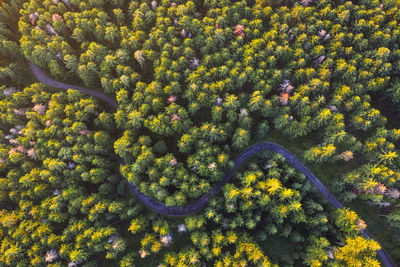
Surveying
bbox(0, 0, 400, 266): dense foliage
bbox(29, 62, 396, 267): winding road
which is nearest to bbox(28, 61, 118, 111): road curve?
bbox(0, 0, 400, 266): dense foliage

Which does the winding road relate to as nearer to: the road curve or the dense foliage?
the dense foliage

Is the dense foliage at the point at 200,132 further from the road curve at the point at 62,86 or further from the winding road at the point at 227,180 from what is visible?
the road curve at the point at 62,86

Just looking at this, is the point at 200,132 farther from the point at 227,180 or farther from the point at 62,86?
the point at 62,86

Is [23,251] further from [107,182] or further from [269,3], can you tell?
[269,3]

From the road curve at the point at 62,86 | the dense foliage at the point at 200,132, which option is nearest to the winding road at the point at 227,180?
the dense foliage at the point at 200,132

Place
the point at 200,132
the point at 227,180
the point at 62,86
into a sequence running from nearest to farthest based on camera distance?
the point at 200,132 < the point at 227,180 < the point at 62,86

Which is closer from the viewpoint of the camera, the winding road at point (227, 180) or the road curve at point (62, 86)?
the winding road at point (227, 180)

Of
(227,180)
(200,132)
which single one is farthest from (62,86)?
(227,180)

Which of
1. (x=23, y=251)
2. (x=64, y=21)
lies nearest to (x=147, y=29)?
(x=64, y=21)
